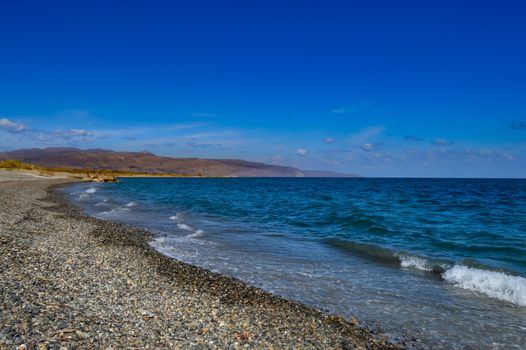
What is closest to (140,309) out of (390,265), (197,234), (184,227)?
(390,265)

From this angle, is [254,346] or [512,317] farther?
[512,317]

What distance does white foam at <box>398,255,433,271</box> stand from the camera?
16.8m

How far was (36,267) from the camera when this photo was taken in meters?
11.9

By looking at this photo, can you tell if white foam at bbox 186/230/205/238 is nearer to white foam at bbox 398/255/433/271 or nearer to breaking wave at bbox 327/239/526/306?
breaking wave at bbox 327/239/526/306

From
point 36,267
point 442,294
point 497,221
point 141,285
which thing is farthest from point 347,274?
point 497,221

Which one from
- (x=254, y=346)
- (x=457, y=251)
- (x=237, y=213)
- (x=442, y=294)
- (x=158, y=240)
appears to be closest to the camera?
(x=254, y=346)

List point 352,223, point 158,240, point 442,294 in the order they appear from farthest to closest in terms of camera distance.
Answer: point 352,223
point 158,240
point 442,294

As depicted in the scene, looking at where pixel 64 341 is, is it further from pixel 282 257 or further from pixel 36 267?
pixel 282 257

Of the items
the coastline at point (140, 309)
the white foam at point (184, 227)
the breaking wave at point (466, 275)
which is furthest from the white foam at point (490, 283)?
the white foam at point (184, 227)

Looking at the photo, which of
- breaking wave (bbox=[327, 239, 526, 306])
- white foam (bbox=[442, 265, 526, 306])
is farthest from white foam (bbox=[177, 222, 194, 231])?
white foam (bbox=[442, 265, 526, 306])

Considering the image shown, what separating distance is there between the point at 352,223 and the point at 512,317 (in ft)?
60.8

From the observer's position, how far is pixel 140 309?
370 inches

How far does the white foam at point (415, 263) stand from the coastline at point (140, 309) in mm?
7788

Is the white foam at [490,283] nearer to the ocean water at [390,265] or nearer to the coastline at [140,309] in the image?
the ocean water at [390,265]
